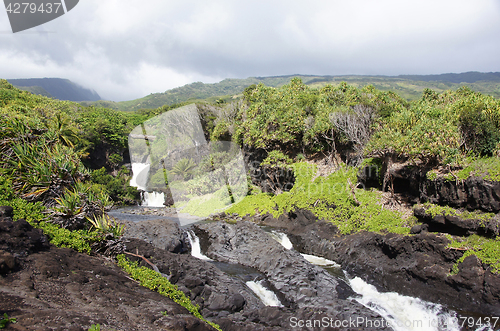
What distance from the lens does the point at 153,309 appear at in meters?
5.07

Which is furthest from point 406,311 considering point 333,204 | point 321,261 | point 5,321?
point 5,321

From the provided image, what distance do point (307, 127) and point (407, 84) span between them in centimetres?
18250

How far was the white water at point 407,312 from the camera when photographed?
824 centimetres

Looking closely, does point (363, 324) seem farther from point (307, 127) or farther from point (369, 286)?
point (307, 127)

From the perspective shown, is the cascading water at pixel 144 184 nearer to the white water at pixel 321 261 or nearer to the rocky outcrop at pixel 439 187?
the white water at pixel 321 261

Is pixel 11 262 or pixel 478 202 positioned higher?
pixel 11 262

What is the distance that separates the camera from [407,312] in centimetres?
898

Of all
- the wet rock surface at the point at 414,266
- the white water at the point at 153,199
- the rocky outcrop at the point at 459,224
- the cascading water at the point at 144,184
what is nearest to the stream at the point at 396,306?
the wet rock surface at the point at 414,266

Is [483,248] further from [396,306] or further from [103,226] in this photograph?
[103,226]

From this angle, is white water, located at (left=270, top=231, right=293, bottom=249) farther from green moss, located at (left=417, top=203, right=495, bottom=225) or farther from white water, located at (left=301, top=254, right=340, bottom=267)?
green moss, located at (left=417, top=203, right=495, bottom=225)

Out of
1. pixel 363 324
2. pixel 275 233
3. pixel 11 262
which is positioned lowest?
pixel 275 233

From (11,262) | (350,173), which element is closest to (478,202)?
(350,173)

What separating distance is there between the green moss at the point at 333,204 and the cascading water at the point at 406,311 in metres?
3.56

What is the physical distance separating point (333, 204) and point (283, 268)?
714 centimetres
